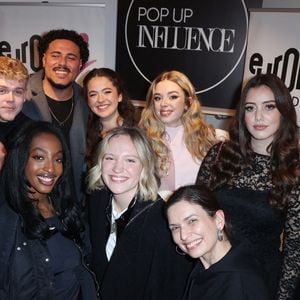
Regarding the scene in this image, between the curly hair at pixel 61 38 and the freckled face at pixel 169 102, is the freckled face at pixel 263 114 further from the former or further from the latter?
the curly hair at pixel 61 38

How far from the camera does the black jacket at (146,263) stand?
2010mm

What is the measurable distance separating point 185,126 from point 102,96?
2.52ft

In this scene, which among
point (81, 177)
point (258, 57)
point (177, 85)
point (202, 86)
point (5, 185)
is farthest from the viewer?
point (202, 86)

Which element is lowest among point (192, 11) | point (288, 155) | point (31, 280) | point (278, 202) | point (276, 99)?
point (31, 280)

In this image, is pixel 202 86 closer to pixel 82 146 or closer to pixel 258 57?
pixel 258 57

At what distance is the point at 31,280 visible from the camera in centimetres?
185

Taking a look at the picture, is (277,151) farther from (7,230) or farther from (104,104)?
(104,104)

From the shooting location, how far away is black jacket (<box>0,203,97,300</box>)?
71.2 inches

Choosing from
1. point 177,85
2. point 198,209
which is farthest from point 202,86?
point 198,209

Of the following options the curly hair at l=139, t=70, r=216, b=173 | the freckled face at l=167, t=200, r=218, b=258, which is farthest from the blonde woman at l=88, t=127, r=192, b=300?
the curly hair at l=139, t=70, r=216, b=173

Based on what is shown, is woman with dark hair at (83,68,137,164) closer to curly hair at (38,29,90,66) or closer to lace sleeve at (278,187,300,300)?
curly hair at (38,29,90,66)

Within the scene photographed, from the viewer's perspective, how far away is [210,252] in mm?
1780

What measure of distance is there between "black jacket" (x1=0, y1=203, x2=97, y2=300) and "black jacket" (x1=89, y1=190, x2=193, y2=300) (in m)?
0.37

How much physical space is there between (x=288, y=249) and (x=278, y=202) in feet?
0.92
